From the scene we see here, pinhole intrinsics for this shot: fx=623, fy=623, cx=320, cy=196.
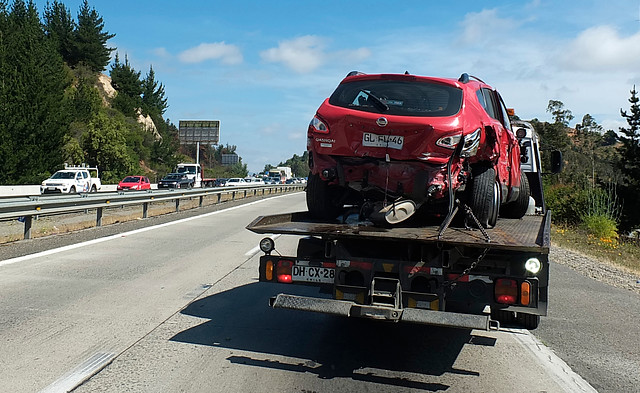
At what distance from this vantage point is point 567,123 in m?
61.7

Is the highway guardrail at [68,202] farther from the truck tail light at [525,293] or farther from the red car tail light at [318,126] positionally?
the truck tail light at [525,293]

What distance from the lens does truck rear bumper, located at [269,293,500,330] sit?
4852 mm

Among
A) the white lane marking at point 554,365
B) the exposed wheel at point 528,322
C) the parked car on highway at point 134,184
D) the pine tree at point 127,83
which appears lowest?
the parked car on highway at point 134,184

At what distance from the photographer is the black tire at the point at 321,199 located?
671 centimetres

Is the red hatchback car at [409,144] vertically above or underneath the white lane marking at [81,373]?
above

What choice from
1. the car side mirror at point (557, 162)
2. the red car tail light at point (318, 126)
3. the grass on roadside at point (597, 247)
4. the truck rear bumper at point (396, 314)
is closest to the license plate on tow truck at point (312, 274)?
the truck rear bumper at point (396, 314)

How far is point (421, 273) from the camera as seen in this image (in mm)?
5191

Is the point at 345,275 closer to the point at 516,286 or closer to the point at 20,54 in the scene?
the point at 516,286

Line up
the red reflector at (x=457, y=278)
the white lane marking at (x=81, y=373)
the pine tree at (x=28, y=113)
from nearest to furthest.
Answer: the white lane marking at (x=81, y=373), the red reflector at (x=457, y=278), the pine tree at (x=28, y=113)

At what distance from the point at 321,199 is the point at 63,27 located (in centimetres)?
8419

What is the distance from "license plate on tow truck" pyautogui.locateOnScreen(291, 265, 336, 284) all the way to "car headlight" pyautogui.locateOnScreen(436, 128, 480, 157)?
60.3 inches

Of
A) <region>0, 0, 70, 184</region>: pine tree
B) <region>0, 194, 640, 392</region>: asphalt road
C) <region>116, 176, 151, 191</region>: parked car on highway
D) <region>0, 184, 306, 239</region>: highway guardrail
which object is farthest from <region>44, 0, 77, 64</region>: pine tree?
<region>0, 194, 640, 392</region>: asphalt road

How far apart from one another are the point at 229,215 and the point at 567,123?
48.3 metres

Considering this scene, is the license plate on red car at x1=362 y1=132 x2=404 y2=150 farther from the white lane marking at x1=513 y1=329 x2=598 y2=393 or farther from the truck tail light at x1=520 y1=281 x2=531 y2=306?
the white lane marking at x1=513 y1=329 x2=598 y2=393
